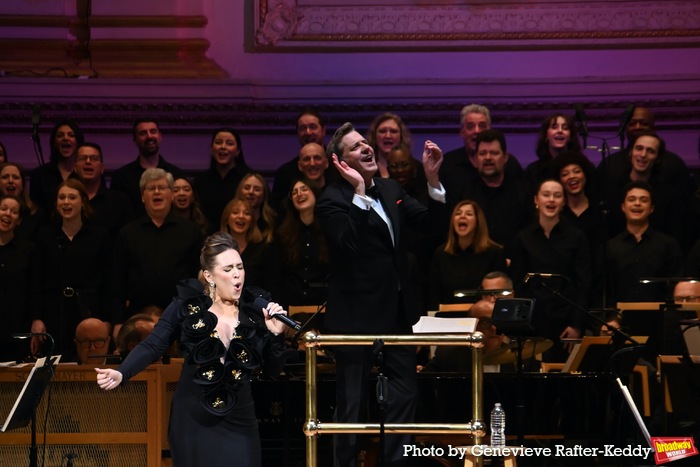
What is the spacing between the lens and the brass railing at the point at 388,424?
15.4 feet

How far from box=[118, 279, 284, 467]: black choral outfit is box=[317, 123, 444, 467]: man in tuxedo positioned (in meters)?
0.36

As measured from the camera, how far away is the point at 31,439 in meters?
5.74

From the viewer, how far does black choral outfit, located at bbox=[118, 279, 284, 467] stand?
4.83 metres

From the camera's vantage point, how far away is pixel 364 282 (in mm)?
5238

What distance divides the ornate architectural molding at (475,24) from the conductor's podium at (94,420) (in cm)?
435

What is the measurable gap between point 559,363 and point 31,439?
284cm

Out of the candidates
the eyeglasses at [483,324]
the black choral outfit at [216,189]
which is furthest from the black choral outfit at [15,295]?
the eyeglasses at [483,324]

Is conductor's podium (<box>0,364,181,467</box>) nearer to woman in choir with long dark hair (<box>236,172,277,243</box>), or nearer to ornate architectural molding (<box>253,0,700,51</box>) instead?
woman in choir with long dark hair (<box>236,172,277,243</box>)

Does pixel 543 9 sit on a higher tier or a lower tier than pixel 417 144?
higher

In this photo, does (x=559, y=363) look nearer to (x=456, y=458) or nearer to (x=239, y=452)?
(x=456, y=458)

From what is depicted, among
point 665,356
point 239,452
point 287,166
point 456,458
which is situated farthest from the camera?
point 287,166

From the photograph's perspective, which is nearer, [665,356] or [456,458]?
[456,458]

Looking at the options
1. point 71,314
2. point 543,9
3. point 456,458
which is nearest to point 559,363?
point 456,458

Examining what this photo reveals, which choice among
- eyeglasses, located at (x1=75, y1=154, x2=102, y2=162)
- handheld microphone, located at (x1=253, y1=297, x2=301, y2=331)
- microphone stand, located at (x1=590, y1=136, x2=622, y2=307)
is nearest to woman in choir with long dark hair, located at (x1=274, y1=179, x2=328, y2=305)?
eyeglasses, located at (x1=75, y1=154, x2=102, y2=162)
